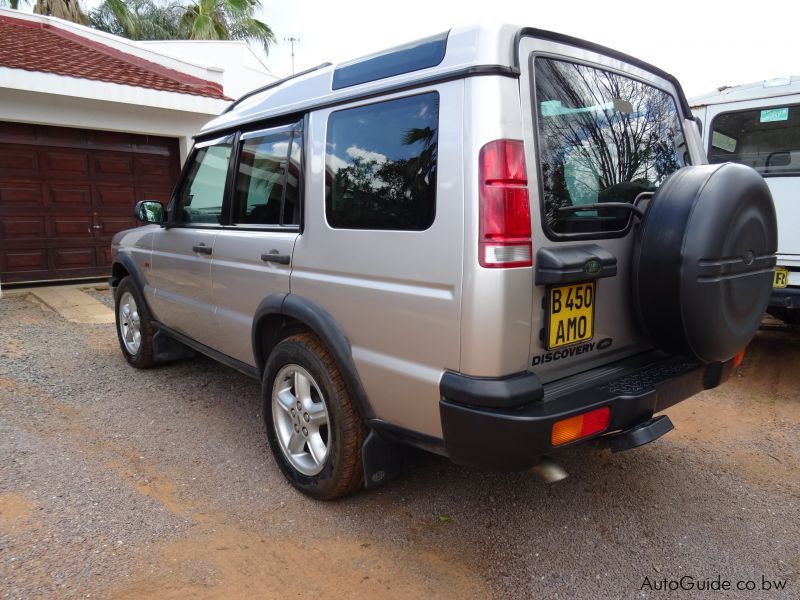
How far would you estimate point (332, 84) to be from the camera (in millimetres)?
2686

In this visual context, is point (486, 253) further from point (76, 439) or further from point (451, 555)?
point (76, 439)

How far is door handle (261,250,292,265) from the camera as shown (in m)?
2.87

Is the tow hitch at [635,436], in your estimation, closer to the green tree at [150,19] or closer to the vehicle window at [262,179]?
the vehicle window at [262,179]

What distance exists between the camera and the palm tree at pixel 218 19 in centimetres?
2148

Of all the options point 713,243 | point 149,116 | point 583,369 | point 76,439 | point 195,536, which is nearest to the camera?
point 713,243

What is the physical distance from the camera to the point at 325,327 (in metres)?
2.61

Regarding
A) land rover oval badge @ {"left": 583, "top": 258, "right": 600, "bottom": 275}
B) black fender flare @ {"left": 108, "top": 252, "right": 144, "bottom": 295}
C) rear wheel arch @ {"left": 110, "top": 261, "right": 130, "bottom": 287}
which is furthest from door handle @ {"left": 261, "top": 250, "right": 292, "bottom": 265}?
rear wheel arch @ {"left": 110, "top": 261, "right": 130, "bottom": 287}

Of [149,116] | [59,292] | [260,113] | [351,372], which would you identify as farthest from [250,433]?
[149,116]

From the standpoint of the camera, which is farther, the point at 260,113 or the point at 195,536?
the point at 260,113

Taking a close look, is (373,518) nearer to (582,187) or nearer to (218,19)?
(582,187)

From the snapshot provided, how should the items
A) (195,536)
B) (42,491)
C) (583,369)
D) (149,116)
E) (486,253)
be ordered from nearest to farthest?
(486,253)
(583,369)
(195,536)
(42,491)
(149,116)

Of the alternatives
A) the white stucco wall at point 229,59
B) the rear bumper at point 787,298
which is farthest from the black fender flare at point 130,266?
the white stucco wall at point 229,59

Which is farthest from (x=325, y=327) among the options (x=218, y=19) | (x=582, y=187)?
(x=218, y=19)

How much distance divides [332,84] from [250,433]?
2288 millimetres
